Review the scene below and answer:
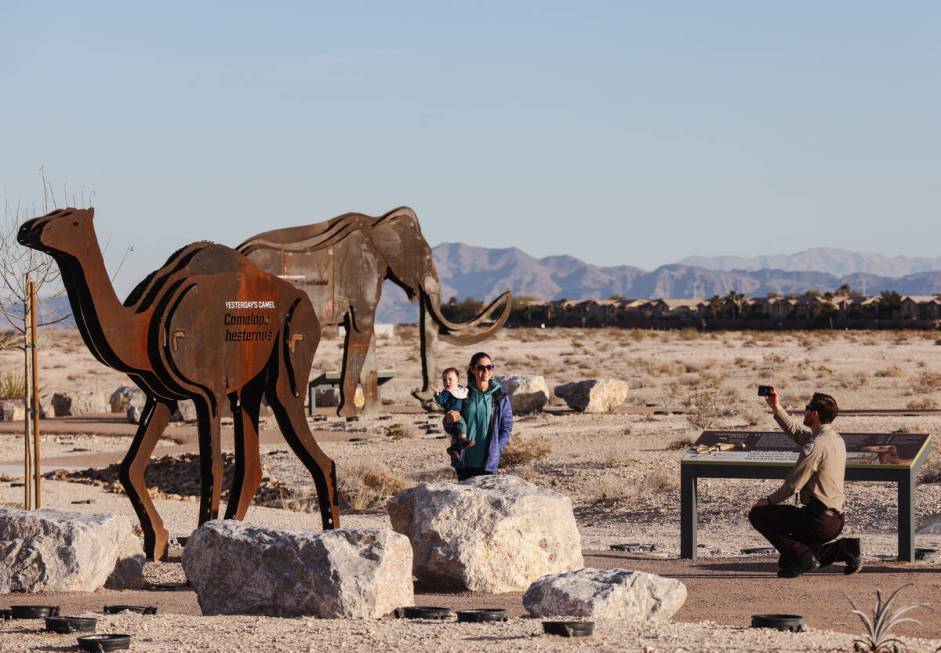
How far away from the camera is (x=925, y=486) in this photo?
18641 millimetres

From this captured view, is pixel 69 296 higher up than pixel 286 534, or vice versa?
pixel 69 296

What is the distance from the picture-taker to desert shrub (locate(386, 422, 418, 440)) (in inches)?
1029

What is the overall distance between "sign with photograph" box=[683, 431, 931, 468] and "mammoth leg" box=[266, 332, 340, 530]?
3081 mm

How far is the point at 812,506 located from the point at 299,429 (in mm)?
4184

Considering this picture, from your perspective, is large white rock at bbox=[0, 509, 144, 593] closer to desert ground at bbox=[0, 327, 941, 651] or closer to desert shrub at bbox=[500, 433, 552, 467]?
desert ground at bbox=[0, 327, 941, 651]

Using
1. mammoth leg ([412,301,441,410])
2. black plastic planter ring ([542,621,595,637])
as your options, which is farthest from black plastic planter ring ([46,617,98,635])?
mammoth leg ([412,301,441,410])

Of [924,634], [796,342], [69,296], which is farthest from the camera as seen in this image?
[796,342]

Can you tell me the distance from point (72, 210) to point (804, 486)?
5.86 metres

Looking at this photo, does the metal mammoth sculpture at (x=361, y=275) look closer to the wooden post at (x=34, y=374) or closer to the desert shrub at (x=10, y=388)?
the wooden post at (x=34, y=374)

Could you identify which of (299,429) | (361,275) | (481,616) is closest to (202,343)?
(299,429)

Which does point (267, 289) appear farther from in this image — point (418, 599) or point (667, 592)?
point (667, 592)

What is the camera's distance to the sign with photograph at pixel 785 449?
12625mm

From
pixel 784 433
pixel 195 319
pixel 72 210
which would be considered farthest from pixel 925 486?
pixel 72 210

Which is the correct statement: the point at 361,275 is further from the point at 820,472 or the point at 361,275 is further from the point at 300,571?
the point at 300,571
